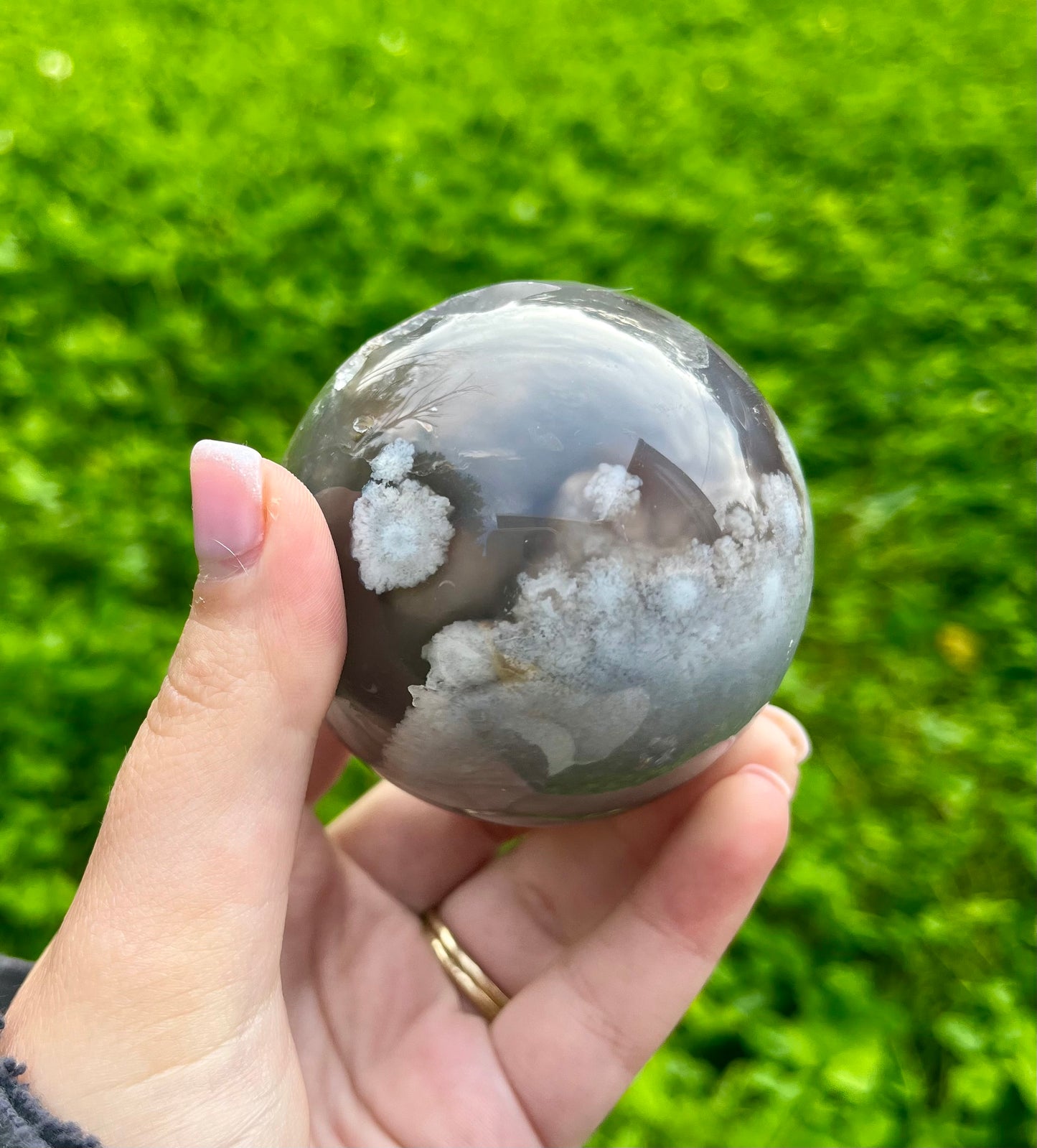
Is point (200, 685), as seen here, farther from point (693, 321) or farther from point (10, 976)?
point (693, 321)

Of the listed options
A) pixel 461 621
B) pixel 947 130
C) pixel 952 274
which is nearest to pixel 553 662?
pixel 461 621

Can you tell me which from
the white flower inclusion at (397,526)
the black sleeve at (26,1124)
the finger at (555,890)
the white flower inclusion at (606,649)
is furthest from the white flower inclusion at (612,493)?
the black sleeve at (26,1124)

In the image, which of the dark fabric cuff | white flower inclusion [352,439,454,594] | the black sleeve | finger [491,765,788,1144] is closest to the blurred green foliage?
finger [491,765,788,1144]

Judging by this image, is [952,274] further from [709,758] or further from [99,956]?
[99,956]

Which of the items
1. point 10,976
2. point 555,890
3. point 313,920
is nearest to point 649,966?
point 555,890

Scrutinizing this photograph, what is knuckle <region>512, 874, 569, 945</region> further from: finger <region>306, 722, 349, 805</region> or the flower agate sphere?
the flower agate sphere

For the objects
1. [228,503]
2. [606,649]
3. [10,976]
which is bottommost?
[10,976]
